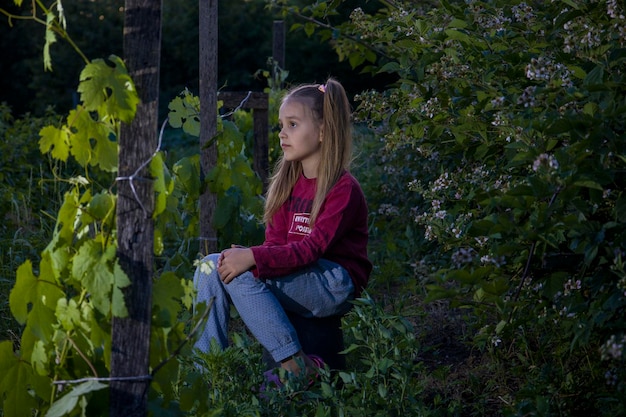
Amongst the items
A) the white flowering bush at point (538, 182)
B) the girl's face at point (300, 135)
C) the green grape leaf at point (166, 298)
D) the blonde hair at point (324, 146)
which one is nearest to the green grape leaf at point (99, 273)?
the green grape leaf at point (166, 298)

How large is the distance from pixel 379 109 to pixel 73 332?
181 centimetres

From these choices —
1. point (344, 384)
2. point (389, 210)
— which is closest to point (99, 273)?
point (344, 384)

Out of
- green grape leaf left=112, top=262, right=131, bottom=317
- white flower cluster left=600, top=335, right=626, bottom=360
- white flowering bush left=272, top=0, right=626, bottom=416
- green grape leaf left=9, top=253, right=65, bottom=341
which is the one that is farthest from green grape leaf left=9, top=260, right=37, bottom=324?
white flower cluster left=600, top=335, right=626, bottom=360

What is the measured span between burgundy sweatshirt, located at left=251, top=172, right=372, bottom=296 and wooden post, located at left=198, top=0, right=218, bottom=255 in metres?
0.44

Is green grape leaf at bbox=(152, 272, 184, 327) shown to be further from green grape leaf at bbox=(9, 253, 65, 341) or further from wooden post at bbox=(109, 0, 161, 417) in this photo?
green grape leaf at bbox=(9, 253, 65, 341)

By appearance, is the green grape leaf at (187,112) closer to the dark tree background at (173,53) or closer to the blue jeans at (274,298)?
the blue jeans at (274,298)

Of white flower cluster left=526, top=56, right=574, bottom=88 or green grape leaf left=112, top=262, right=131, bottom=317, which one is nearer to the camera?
green grape leaf left=112, top=262, right=131, bottom=317

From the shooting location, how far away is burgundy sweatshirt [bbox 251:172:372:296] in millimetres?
2920

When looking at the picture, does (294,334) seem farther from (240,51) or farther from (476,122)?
(240,51)

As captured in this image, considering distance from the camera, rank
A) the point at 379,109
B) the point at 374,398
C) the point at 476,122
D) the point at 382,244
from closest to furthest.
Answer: the point at 374,398 → the point at 476,122 → the point at 379,109 → the point at 382,244

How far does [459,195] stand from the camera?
2.91 m

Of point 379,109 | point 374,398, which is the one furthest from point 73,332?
point 379,109

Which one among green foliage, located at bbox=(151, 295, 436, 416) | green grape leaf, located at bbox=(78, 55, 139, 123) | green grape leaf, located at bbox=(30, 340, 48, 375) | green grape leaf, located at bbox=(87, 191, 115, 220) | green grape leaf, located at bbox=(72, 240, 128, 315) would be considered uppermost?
green grape leaf, located at bbox=(78, 55, 139, 123)

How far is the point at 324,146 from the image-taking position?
10.4ft
